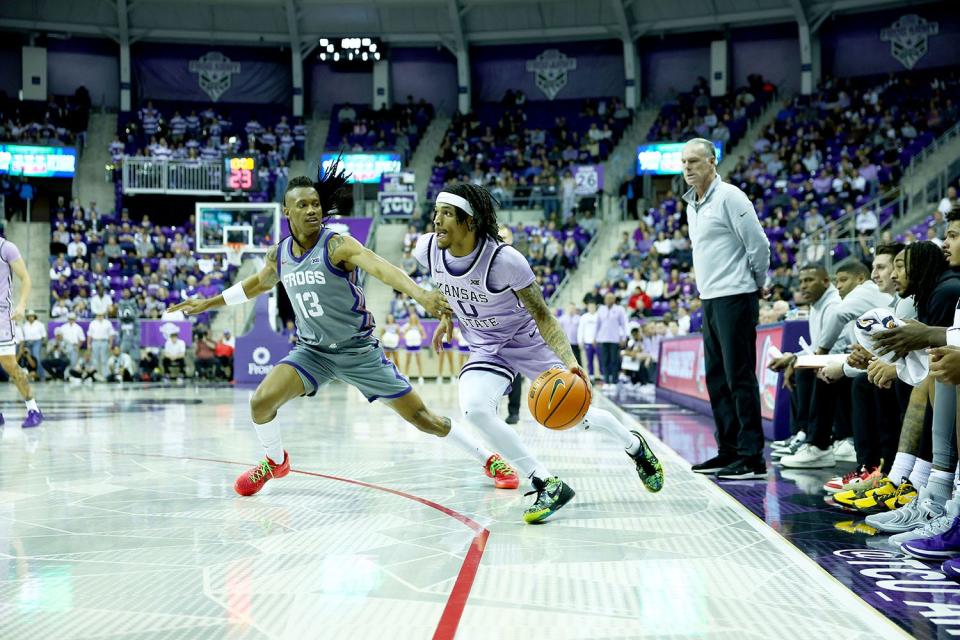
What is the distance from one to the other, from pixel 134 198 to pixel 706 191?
25947mm

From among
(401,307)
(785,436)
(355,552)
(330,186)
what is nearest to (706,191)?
(330,186)

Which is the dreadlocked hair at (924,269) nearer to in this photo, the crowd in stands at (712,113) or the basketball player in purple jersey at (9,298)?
the basketball player in purple jersey at (9,298)

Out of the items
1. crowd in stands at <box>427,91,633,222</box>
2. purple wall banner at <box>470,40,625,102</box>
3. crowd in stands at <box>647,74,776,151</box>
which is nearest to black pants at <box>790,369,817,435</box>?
crowd in stands at <box>427,91,633,222</box>

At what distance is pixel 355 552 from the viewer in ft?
12.1

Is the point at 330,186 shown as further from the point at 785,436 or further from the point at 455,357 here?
the point at 455,357

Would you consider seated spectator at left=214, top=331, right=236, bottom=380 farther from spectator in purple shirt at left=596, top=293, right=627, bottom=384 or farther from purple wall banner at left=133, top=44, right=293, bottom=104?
purple wall banner at left=133, top=44, right=293, bottom=104

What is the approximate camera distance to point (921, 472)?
4340 mm

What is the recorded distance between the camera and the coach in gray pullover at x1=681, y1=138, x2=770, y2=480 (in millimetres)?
5688

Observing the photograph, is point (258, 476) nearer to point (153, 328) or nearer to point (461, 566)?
point (461, 566)

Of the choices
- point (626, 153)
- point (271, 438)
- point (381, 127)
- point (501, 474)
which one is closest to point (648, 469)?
point (501, 474)

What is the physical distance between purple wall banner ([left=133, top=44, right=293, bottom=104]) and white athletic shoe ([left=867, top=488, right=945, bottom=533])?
33201mm

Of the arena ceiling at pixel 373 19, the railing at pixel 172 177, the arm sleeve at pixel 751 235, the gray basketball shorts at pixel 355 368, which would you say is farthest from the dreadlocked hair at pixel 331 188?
the arena ceiling at pixel 373 19

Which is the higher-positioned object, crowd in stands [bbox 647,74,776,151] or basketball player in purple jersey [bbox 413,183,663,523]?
crowd in stands [bbox 647,74,776,151]

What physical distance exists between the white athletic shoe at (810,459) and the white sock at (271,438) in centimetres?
350
